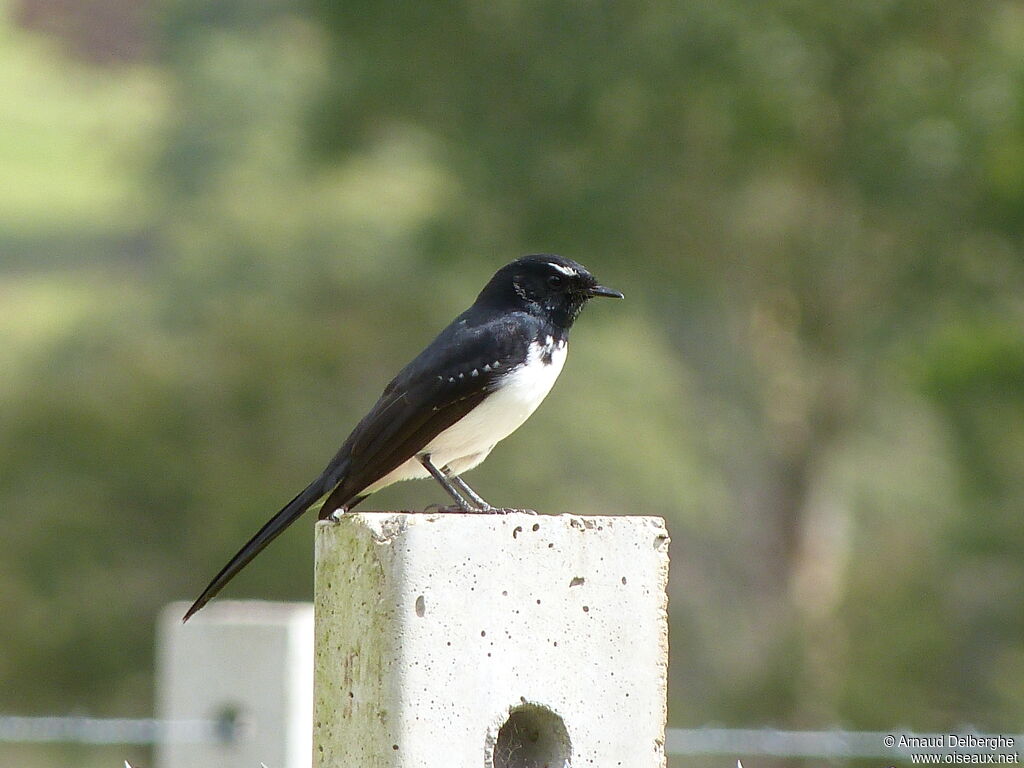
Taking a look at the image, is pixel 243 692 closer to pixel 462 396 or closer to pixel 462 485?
pixel 462 485

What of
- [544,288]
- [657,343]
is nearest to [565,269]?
[544,288]

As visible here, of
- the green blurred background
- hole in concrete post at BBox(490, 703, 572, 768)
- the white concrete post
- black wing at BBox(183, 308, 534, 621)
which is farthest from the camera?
the green blurred background

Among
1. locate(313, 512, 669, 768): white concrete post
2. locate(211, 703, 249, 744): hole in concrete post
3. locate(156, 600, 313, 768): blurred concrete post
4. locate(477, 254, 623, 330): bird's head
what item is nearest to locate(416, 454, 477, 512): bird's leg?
locate(477, 254, 623, 330): bird's head

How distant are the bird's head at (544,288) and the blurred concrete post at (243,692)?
146 cm

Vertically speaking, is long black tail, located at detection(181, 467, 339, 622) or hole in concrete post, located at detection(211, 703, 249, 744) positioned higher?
long black tail, located at detection(181, 467, 339, 622)

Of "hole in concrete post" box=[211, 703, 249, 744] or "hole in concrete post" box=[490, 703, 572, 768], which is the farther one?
"hole in concrete post" box=[211, 703, 249, 744]

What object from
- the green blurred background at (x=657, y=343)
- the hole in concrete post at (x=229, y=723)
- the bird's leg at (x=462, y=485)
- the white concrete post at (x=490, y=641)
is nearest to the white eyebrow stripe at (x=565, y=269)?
the bird's leg at (x=462, y=485)

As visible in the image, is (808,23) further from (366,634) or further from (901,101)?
(366,634)

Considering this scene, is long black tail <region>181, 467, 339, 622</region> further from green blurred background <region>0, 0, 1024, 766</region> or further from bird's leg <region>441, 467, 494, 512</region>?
green blurred background <region>0, 0, 1024, 766</region>

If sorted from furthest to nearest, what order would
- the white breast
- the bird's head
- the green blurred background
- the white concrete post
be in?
the green blurred background < the bird's head < the white breast < the white concrete post

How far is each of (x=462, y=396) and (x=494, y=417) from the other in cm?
17

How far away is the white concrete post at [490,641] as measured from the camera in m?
3.01

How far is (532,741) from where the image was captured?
3.32 meters

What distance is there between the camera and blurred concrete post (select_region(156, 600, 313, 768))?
209 inches
